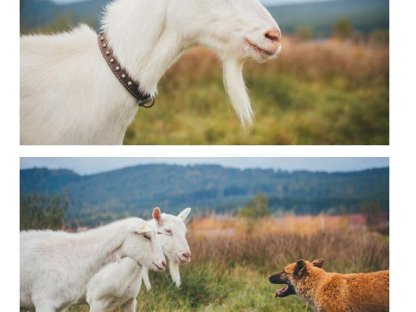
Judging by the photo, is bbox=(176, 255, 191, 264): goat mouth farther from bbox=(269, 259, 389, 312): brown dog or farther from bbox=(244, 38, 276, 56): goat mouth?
bbox=(244, 38, 276, 56): goat mouth

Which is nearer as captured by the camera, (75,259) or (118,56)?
(118,56)

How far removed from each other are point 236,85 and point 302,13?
42.1 inches

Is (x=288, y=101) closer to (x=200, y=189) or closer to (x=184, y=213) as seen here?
(x=200, y=189)

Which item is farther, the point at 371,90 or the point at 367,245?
the point at 371,90

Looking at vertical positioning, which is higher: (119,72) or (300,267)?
(119,72)

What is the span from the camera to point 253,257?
2.96m

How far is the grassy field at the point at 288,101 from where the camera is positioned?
12.1ft

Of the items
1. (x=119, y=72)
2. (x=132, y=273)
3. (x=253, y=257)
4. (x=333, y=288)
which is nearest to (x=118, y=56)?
(x=119, y=72)

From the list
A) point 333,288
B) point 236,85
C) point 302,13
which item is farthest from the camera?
point 302,13

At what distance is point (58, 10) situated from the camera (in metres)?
3.31
